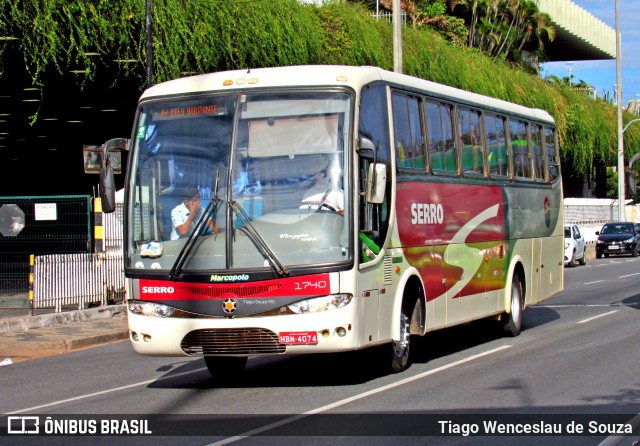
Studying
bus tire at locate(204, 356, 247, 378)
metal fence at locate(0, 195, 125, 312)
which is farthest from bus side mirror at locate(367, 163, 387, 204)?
metal fence at locate(0, 195, 125, 312)

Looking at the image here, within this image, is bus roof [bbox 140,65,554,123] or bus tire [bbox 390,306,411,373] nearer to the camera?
bus roof [bbox 140,65,554,123]

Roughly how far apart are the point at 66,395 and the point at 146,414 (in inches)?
→ 84.1

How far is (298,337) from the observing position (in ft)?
35.0

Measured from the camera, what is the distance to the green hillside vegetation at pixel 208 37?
20094 mm

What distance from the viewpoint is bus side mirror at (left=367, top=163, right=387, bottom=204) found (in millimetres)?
10969

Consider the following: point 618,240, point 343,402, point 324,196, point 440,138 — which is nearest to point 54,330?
point 440,138

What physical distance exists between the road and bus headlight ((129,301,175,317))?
87 cm

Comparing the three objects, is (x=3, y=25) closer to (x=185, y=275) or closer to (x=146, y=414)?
(x=185, y=275)

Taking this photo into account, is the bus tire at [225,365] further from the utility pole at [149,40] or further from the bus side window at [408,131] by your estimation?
the utility pole at [149,40]

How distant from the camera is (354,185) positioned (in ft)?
35.7

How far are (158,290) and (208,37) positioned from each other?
1325 centimetres

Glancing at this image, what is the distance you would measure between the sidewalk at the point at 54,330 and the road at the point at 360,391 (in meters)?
0.68

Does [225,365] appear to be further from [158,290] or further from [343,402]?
[343,402]

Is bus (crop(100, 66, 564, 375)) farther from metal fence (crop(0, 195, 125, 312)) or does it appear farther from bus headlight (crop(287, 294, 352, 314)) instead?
metal fence (crop(0, 195, 125, 312))
